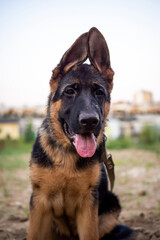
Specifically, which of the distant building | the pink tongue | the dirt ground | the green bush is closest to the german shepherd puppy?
the pink tongue

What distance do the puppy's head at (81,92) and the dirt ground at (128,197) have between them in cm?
196

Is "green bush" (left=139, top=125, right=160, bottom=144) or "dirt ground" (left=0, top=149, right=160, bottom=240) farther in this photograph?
"green bush" (left=139, top=125, right=160, bottom=144)

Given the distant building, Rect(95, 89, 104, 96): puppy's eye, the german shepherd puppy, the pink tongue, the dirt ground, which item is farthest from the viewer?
the distant building

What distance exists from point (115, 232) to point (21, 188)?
418 centimetres

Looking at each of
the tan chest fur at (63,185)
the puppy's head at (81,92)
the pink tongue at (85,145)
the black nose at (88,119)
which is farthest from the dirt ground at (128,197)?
the black nose at (88,119)

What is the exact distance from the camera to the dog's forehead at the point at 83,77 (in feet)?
11.5

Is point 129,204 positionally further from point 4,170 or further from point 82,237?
point 4,170

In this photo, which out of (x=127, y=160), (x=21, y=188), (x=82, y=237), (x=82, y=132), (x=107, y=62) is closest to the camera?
(x=82, y=132)

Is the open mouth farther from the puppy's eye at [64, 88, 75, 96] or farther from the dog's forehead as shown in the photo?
the dog's forehead

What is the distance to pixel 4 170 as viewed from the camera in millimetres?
9367

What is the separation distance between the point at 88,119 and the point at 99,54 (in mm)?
1243

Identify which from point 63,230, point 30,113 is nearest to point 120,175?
point 63,230

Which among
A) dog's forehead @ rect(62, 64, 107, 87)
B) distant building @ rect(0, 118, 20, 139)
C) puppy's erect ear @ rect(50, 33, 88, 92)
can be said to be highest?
puppy's erect ear @ rect(50, 33, 88, 92)

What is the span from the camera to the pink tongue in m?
3.21
